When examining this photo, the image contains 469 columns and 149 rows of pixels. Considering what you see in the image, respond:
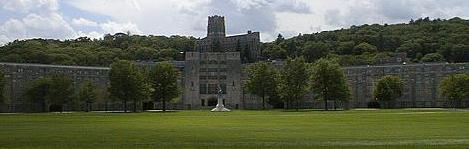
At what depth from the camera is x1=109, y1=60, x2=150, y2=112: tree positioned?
111312 millimetres

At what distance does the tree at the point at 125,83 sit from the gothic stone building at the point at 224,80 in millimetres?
22266

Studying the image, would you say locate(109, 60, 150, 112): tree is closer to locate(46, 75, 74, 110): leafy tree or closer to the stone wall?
locate(46, 75, 74, 110): leafy tree

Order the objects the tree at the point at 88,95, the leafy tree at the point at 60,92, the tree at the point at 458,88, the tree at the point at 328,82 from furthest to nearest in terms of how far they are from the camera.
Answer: the tree at the point at 88,95 → the leafy tree at the point at 60,92 → the tree at the point at 458,88 → the tree at the point at 328,82

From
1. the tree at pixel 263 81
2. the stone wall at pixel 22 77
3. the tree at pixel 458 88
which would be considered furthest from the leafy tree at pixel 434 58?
the stone wall at pixel 22 77

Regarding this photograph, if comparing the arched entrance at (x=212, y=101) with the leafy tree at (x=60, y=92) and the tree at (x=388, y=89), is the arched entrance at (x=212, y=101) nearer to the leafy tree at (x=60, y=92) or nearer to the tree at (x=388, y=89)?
the tree at (x=388, y=89)

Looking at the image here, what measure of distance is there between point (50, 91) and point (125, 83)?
18.0m

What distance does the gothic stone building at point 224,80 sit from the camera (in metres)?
138

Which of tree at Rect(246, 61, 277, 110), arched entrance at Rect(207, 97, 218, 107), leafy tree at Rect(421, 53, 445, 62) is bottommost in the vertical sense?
arched entrance at Rect(207, 97, 218, 107)

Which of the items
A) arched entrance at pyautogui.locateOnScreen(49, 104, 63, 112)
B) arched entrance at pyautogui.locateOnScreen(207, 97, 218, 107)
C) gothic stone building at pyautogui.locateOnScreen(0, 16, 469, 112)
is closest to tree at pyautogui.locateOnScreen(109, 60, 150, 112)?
arched entrance at pyautogui.locateOnScreen(49, 104, 63, 112)

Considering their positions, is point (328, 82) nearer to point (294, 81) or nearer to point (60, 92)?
point (294, 81)

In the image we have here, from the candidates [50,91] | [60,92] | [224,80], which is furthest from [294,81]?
[224,80]

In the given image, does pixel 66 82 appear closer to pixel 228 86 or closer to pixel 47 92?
pixel 47 92

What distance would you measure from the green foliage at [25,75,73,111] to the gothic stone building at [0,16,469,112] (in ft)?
11.0

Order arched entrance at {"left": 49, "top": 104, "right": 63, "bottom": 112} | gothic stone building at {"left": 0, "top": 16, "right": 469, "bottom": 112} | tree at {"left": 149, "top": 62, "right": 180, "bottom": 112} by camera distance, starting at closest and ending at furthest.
Answer: tree at {"left": 149, "top": 62, "right": 180, "bottom": 112}, arched entrance at {"left": 49, "top": 104, "right": 63, "bottom": 112}, gothic stone building at {"left": 0, "top": 16, "right": 469, "bottom": 112}
